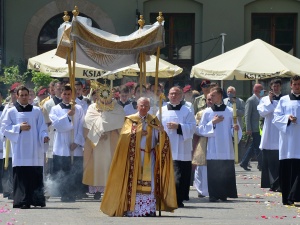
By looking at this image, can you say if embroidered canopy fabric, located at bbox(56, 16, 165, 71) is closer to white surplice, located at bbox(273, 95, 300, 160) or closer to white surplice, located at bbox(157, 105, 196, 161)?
white surplice, located at bbox(157, 105, 196, 161)

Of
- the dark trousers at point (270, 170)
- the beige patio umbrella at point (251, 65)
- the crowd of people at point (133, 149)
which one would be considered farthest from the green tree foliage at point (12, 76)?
the dark trousers at point (270, 170)

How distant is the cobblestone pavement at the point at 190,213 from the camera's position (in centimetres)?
1575

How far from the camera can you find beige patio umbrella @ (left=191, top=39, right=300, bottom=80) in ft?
76.2

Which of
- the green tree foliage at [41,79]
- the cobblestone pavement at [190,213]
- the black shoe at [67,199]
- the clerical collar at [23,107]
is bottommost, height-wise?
the cobblestone pavement at [190,213]

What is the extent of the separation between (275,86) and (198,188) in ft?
7.66

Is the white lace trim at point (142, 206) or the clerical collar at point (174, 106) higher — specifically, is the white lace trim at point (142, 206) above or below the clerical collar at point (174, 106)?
below

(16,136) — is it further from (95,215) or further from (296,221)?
(296,221)

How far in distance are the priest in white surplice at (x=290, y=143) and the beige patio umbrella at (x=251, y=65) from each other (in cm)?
481

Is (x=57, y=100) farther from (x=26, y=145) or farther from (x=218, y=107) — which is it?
(x=218, y=107)

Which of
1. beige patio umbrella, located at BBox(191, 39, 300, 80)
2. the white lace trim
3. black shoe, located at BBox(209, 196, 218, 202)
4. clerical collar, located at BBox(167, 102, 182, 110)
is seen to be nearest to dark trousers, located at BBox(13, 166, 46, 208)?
the white lace trim

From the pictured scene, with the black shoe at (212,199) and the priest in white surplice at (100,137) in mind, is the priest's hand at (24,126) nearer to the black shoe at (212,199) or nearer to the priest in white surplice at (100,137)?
the priest in white surplice at (100,137)

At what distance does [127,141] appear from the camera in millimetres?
16375

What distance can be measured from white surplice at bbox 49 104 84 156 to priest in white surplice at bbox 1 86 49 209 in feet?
4.03

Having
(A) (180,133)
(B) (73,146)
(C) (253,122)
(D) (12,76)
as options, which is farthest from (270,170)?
(D) (12,76)
